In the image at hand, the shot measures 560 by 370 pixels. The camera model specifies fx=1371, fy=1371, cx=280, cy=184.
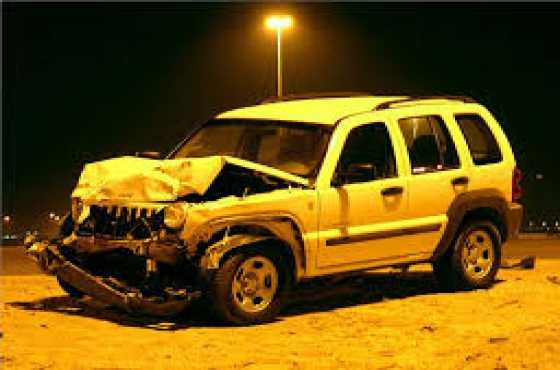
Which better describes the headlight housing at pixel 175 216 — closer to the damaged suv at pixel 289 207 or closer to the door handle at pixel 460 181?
the damaged suv at pixel 289 207

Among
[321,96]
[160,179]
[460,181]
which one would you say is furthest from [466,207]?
[160,179]

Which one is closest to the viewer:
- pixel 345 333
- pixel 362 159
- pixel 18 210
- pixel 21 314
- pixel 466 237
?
pixel 345 333

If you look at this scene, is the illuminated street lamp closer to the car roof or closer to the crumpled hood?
the car roof

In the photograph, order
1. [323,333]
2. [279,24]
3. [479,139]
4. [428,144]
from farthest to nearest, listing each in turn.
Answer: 1. [279,24]
2. [479,139]
3. [428,144]
4. [323,333]

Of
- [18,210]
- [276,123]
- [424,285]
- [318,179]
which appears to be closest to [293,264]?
[318,179]

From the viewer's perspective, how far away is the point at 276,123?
473 inches

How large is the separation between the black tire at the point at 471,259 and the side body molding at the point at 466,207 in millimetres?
128

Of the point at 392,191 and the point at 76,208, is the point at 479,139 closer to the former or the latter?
the point at 392,191

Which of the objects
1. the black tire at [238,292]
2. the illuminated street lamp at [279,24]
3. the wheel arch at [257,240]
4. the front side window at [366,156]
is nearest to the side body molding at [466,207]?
the front side window at [366,156]

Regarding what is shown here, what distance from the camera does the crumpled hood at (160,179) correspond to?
35.3 ft

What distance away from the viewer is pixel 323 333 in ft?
33.8

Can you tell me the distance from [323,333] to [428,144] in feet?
8.66

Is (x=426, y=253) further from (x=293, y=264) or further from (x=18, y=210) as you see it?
(x=18, y=210)

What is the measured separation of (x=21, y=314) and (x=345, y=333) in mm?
2638
